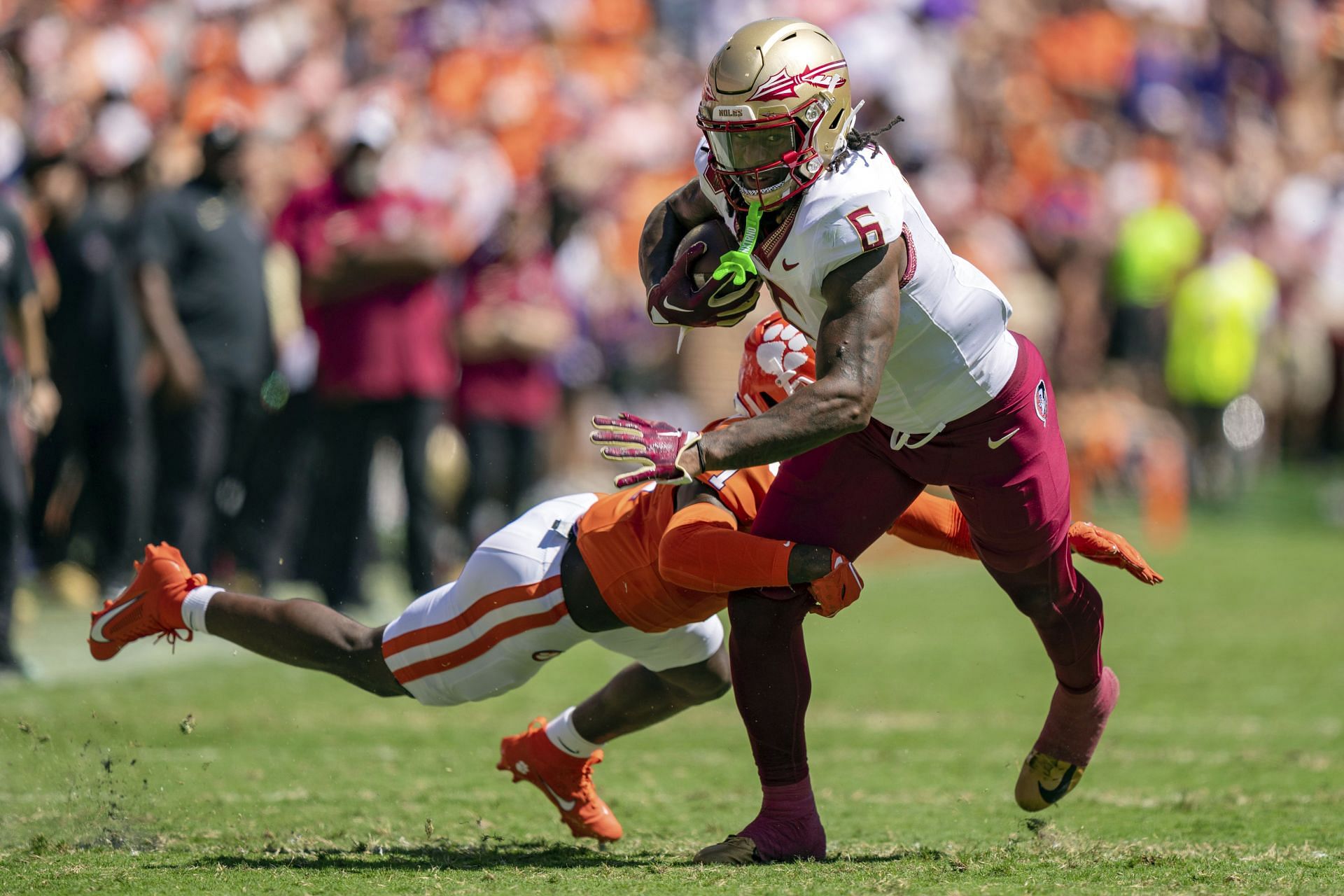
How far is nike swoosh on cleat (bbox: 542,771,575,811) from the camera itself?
5.25m

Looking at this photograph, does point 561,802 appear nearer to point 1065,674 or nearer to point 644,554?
point 644,554

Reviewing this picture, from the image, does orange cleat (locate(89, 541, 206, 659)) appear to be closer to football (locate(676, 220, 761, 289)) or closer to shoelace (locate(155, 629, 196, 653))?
shoelace (locate(155, 629, 196, 653))

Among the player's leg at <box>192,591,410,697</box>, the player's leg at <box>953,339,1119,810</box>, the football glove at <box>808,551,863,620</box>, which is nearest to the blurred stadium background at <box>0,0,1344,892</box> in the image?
the player's leg at <box>192,591,410,697</box>

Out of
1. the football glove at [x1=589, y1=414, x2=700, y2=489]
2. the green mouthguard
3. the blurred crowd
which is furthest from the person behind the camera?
the blurred crowd

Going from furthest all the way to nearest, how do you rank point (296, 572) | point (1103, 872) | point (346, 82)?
point (346, 82) → point (296, 572) → point (1103, 872)

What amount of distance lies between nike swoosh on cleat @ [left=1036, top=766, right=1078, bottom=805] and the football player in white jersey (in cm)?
28

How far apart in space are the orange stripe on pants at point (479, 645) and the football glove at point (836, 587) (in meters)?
0.73

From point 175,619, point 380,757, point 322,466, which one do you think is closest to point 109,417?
point 322,466

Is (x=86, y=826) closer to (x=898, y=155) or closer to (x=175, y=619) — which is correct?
(x=175, y=619)

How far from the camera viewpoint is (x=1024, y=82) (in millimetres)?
19266

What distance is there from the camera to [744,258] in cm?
455

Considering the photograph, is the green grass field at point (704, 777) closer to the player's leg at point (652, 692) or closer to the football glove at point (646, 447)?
the player's leg at point (652, 692)

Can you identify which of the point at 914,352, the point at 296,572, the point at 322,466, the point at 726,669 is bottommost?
the point at 296,572

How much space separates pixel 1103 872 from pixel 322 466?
6813 millimetres
